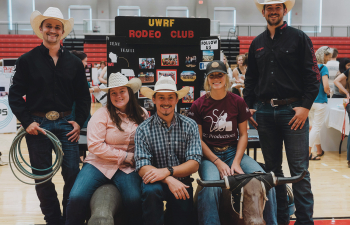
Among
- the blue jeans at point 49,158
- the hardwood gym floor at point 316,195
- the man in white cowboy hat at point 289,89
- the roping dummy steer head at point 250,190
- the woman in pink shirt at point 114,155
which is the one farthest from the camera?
the hardwood gym floor at point 316,195

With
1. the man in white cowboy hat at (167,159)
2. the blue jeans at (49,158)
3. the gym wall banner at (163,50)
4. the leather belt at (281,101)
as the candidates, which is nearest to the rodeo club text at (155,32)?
the gym wall banner at (163,50)

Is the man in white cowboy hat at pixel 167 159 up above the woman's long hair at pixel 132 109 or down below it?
below

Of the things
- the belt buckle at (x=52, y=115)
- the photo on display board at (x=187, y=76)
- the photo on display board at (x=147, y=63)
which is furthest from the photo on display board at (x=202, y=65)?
the belt buckle at (x=52, y=115)

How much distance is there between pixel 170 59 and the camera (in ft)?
11.8

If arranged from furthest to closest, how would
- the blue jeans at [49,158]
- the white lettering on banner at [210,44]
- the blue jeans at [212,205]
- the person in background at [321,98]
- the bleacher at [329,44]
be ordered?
the bleacher at [329,44] → the person in background at [321,98] → the white lettering on banner at [210,44] → the blue jeans at [49,158] → the blue jeans at [212,205]

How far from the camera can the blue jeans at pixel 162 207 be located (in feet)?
7.20

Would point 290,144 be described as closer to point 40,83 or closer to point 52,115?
point 52,115

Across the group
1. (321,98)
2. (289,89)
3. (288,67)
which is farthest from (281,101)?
(321,98)

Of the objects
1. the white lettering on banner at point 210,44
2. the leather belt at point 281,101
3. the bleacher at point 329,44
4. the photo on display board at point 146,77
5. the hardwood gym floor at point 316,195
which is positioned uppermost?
the bleacher at point 329,44

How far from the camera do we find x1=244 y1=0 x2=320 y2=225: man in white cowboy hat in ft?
7.80

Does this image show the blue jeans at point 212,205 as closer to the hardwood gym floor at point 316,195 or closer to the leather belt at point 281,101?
the leather belt at point 281,101

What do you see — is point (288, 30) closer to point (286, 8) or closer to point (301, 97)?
point (286, 8)

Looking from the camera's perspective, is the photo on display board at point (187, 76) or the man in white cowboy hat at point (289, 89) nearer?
the man in white cowboy hat at point (289, 89)

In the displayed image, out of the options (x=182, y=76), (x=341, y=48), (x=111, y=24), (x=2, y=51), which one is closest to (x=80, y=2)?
(x=111, y=24)
